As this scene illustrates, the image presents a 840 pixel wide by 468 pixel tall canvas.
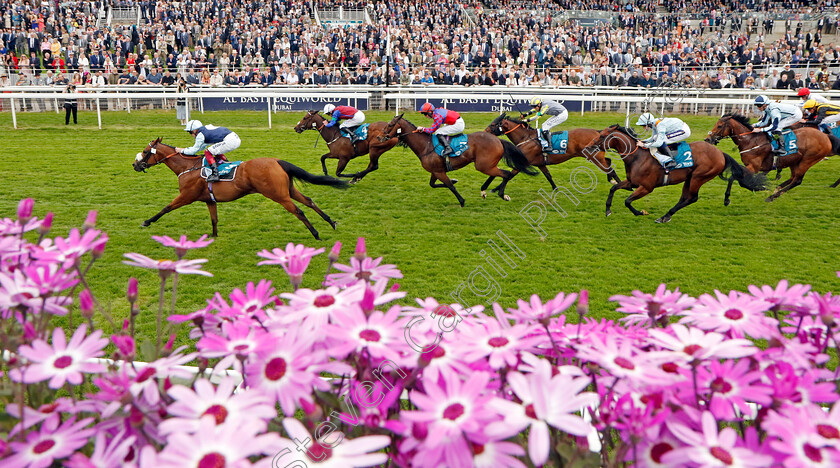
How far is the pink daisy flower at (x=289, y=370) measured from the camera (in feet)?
3.13

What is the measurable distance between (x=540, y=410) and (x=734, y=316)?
21.8 inches

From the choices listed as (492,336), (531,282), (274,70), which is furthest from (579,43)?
(492,336)

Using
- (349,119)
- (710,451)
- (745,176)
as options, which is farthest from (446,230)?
(710,451)

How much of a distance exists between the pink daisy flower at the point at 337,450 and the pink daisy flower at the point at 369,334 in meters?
0.13

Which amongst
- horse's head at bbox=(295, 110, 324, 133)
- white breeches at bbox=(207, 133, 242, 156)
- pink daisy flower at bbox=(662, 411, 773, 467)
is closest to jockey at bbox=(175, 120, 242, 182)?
white breeches at bbox=(207, 133, 242, 156)

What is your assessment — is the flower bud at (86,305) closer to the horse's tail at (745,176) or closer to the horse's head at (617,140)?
the horse's head at (617,140)

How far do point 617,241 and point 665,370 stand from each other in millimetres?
6290

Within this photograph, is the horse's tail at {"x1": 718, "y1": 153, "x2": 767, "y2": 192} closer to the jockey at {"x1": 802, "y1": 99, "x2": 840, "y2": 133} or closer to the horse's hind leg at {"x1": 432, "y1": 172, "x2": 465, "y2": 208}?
the jockey at {"x1": 802, "y1": 99, "x2": 840, "y2": 133}

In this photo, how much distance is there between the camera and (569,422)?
3.02ft

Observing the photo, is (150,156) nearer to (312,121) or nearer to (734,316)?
(312,121)

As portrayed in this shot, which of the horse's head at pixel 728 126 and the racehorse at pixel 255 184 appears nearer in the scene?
the racehorse at pixel 255 184

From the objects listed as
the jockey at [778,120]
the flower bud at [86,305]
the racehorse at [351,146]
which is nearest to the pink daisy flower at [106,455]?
the flower bud at [86,305]

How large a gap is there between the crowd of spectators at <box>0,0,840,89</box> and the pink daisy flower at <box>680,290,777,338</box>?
55.7 ft

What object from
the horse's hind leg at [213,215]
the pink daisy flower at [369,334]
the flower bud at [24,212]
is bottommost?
the horse's hind leg at [213,215]
